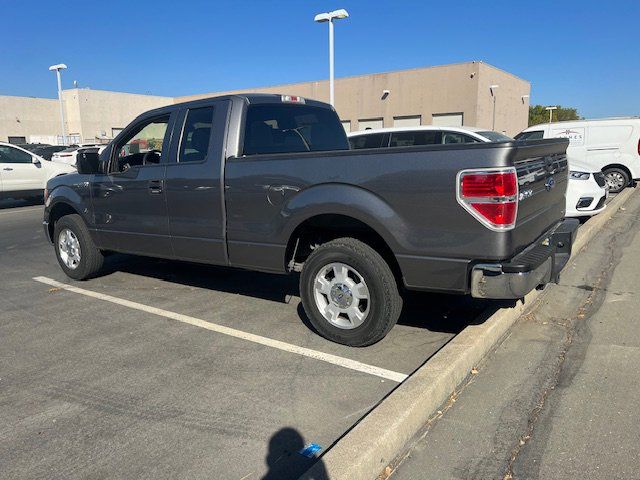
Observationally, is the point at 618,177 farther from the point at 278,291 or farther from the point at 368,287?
the point at 368,287

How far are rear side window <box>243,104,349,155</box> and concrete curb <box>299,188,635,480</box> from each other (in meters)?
2.36

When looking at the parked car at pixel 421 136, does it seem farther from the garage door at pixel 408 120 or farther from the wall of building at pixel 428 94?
the garage door at pixel 408 120

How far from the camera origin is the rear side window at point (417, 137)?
9266mm

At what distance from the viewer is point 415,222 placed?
3.49 metres

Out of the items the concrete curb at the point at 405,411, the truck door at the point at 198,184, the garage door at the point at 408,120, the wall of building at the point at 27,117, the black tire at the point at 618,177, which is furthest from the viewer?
the wall of building at the point at 27,117

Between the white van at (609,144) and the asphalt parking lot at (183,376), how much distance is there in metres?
9.97

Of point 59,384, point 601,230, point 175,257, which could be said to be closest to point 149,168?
point 175,257

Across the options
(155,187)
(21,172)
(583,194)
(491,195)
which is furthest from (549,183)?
(21,172)

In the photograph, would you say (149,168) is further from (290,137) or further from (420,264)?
(420,264)

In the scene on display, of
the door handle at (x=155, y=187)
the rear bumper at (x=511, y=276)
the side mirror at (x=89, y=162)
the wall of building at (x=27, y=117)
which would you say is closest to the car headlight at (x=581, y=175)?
the rear bumper at (x=511, y=276)

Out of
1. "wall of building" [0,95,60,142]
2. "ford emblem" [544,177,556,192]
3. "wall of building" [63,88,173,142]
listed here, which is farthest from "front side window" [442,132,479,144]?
"wall of building" [0,95,60,142]

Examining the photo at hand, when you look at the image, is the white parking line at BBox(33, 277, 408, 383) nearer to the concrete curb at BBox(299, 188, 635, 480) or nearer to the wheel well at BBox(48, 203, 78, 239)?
the concrete curb at BBox(299, 188, 635, 480)

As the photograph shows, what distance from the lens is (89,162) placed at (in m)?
5.52

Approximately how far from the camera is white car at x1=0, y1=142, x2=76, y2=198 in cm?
1357
